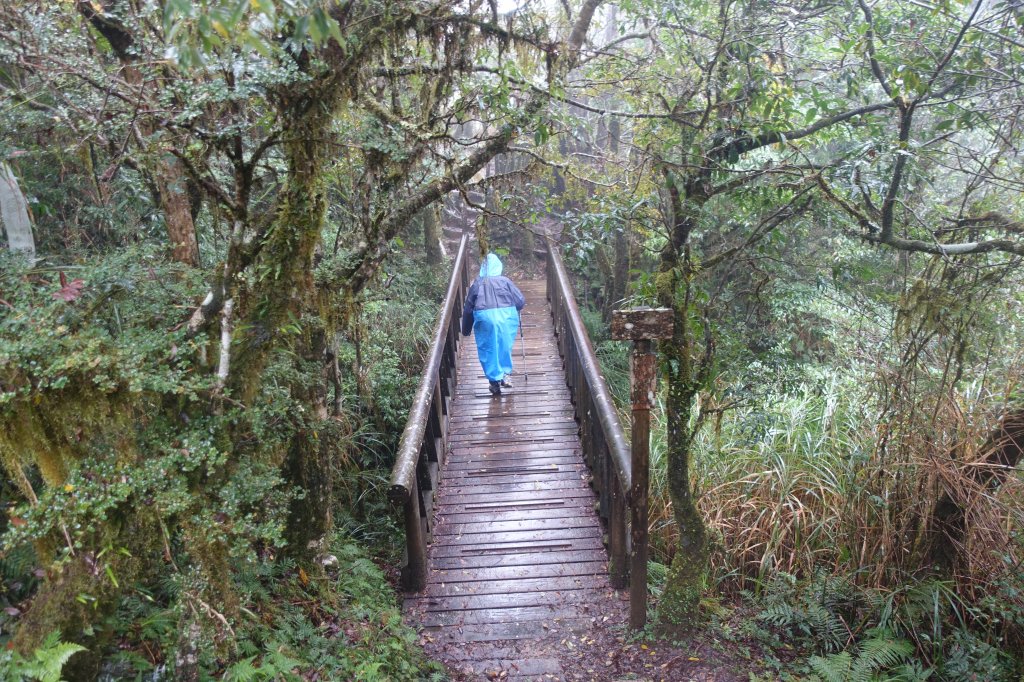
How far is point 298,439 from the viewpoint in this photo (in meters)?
3.50

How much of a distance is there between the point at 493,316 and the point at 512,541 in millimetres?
2864

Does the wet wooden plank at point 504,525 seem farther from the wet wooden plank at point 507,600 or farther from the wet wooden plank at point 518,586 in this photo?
the wet wooden plank at point 507,600

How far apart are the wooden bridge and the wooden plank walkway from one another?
0.03ft

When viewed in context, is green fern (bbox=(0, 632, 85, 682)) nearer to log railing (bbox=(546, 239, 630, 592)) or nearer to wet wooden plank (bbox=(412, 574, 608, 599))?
wet wooden plank (bbox=(412, 574, 608, 599))

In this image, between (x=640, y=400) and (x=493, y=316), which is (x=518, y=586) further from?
(x=493, y=316)

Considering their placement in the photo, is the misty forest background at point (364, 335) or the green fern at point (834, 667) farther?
the green fern at point (834, 667)

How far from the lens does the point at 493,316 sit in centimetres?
714

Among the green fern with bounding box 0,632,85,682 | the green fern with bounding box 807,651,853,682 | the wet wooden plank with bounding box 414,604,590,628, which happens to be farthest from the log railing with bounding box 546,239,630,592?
the green fern with bounding box 0,632,85,682

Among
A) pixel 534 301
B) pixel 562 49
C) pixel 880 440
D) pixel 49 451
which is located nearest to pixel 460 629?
pixel 49 451

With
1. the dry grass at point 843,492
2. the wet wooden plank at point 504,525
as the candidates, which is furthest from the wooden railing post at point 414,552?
the dry grass at point 843,492

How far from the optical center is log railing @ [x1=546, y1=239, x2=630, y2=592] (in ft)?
14.3

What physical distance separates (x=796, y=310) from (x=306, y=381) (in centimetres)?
755

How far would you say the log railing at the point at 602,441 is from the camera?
4348mm

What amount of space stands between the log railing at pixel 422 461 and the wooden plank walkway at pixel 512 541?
0.14 metres
